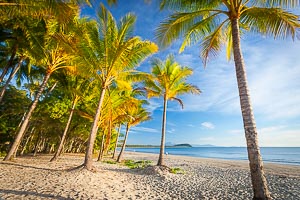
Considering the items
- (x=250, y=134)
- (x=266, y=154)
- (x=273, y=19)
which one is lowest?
(x=250, y=134)

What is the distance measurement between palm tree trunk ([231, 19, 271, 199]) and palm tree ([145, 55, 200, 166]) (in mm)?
7798

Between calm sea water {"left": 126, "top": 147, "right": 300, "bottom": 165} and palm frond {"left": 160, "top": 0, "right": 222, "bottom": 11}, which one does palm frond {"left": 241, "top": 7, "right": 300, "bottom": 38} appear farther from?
calm sea water {"left": 126, "top": 147, "right": 300, "bottom": 165}

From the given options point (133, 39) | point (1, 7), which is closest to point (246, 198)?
point (133, 39)

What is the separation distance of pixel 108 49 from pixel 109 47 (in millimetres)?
117

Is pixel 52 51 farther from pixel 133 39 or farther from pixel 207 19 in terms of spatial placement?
pixel 207 19

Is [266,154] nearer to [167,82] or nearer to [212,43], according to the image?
[167,82]

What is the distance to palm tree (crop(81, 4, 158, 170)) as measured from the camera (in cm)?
947

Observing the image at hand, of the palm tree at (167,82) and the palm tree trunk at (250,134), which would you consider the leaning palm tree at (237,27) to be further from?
the palm tree at (167,82)

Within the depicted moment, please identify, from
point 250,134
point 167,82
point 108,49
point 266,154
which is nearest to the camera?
point 250,134

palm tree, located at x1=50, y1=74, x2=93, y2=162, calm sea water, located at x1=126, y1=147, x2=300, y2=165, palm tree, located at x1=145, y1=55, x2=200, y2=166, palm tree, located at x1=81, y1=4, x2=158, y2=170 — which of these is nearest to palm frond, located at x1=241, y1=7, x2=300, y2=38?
palm tree, located at x1=81, y1=4, x2=158, y2=170

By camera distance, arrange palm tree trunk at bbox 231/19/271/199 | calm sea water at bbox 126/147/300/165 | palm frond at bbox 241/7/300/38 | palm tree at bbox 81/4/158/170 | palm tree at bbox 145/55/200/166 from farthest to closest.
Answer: calm sea water at bbox 126/147/300/165
palm tree at bbox 145/55/200/166
palm tree at bbox 81/4/158/170
palm frond at bbox 241/7/300/38
palm tree trunk at bbox 231/19/271/199

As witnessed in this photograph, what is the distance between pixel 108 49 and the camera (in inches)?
379

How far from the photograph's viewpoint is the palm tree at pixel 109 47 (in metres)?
9.47

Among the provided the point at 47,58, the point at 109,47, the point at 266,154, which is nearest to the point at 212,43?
the point at 109,47
